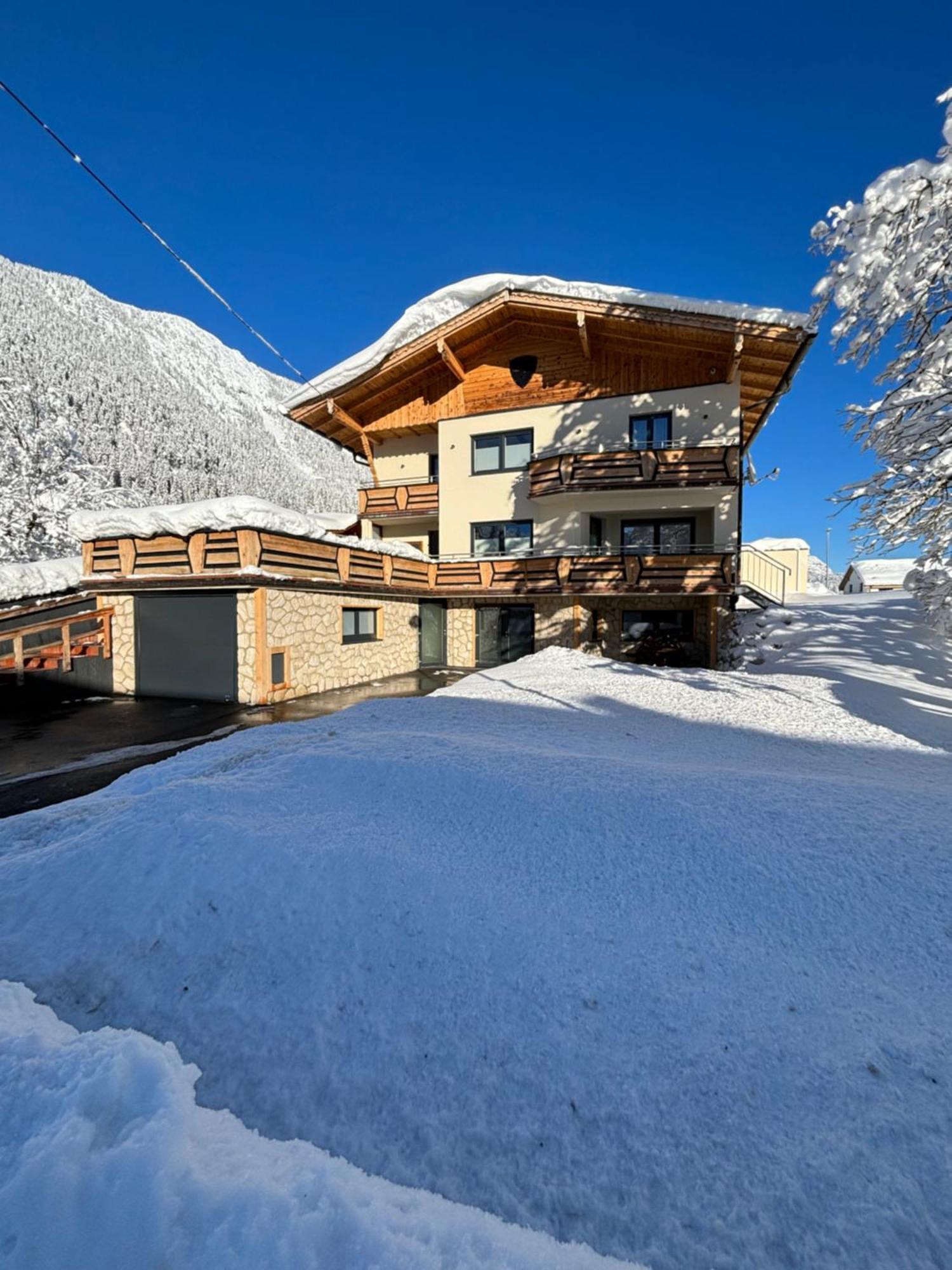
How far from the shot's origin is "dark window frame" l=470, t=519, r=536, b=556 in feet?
58.2

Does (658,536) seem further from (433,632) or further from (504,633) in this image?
(433,632)

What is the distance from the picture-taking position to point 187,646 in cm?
1160

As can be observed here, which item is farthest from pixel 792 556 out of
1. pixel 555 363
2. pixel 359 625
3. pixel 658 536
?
pixel 359 625

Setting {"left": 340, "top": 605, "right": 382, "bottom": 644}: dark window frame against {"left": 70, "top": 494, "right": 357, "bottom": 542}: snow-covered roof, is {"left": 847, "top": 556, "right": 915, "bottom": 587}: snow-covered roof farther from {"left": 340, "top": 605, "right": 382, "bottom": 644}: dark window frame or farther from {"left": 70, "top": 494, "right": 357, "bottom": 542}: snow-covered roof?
{"left": 70, "top": 494, "right": 357, "bottom": 542}: snow-covered roof

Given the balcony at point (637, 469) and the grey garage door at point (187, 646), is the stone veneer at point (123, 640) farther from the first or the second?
the balcony at point (637, 469)

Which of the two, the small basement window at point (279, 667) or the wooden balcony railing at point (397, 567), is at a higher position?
the wooden balcony railing at point (397, 567)

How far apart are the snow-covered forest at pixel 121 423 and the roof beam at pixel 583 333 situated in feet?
35.6

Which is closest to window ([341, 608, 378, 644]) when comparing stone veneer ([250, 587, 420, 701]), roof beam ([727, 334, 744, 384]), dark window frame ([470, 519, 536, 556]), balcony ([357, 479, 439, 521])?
stone veneer ([250, 587, 420, 701])

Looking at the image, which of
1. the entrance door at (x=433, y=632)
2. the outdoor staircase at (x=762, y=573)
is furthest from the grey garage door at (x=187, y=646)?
the outdoor staircase at (x=762, y=573)

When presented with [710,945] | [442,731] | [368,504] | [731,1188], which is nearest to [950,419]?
[442,731]

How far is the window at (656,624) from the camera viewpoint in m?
16.5

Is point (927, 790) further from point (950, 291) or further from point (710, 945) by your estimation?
point (950, 291)

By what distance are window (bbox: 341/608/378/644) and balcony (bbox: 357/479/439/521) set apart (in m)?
5.85

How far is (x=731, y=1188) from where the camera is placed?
58.4 inches
